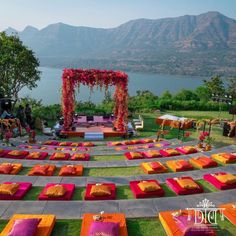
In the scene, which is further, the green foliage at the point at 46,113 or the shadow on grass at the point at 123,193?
the green foliage at the point at 46,113

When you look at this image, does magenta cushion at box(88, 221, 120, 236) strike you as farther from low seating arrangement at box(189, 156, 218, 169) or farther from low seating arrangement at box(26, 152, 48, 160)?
low seating arrangement at box(26, 152, 48, 160)

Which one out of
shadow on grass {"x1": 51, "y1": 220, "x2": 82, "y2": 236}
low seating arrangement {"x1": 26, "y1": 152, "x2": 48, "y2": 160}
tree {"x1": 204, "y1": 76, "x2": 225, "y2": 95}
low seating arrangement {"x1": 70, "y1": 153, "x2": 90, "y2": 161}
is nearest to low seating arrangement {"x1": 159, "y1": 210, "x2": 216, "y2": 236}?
shadow on grass {"x1": 51, "y1": 220, "x2": 82, "y2": 236}

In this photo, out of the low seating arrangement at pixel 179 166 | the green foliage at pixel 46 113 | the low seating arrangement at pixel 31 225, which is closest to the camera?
the low seating arrangement at pixel 31 225

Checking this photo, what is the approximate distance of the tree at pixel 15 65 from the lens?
39.0m

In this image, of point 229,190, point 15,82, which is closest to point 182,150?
point 229,190

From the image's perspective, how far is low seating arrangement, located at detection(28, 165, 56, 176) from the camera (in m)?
18.2

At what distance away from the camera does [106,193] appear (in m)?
15.3

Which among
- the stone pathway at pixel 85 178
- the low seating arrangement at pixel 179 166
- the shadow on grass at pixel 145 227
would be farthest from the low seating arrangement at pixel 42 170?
the low seating arrangement at pixel 179 166

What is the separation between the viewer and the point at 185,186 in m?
16.2

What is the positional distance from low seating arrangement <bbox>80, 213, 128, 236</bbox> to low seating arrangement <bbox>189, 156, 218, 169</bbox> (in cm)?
853

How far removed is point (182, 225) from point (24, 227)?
5.99 m

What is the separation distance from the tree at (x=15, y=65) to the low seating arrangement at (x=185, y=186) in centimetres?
2667

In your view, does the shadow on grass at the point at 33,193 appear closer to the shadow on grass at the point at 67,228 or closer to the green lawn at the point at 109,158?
the shadow on grass at the point at 67,228

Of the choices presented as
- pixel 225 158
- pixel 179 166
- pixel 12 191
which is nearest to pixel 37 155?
pixel 12 191
